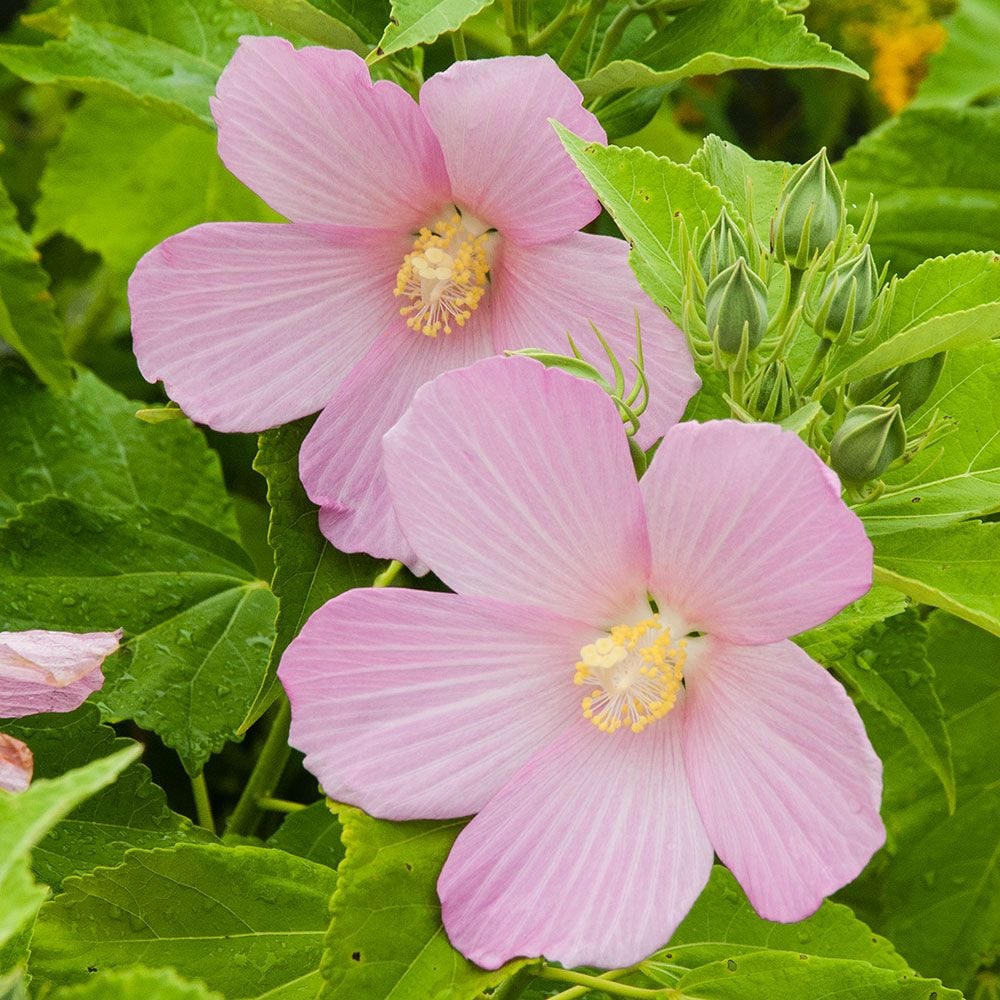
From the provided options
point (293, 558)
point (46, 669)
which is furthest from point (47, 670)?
point (293, 558)

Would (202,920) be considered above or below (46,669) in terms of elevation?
below

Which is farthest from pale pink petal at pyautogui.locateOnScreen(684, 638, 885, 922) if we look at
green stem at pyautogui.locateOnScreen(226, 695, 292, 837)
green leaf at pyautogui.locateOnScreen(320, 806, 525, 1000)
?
green stem at pyautogui.locateOnScreen(226, 695, 292, 837)

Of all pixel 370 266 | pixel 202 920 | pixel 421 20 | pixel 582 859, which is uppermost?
pixel 421 20

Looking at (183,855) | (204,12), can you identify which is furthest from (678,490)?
(204,12)

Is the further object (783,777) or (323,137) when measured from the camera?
(323,137)

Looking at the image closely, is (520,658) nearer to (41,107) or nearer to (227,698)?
(227,698)

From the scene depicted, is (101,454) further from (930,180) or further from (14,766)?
(930,180)
